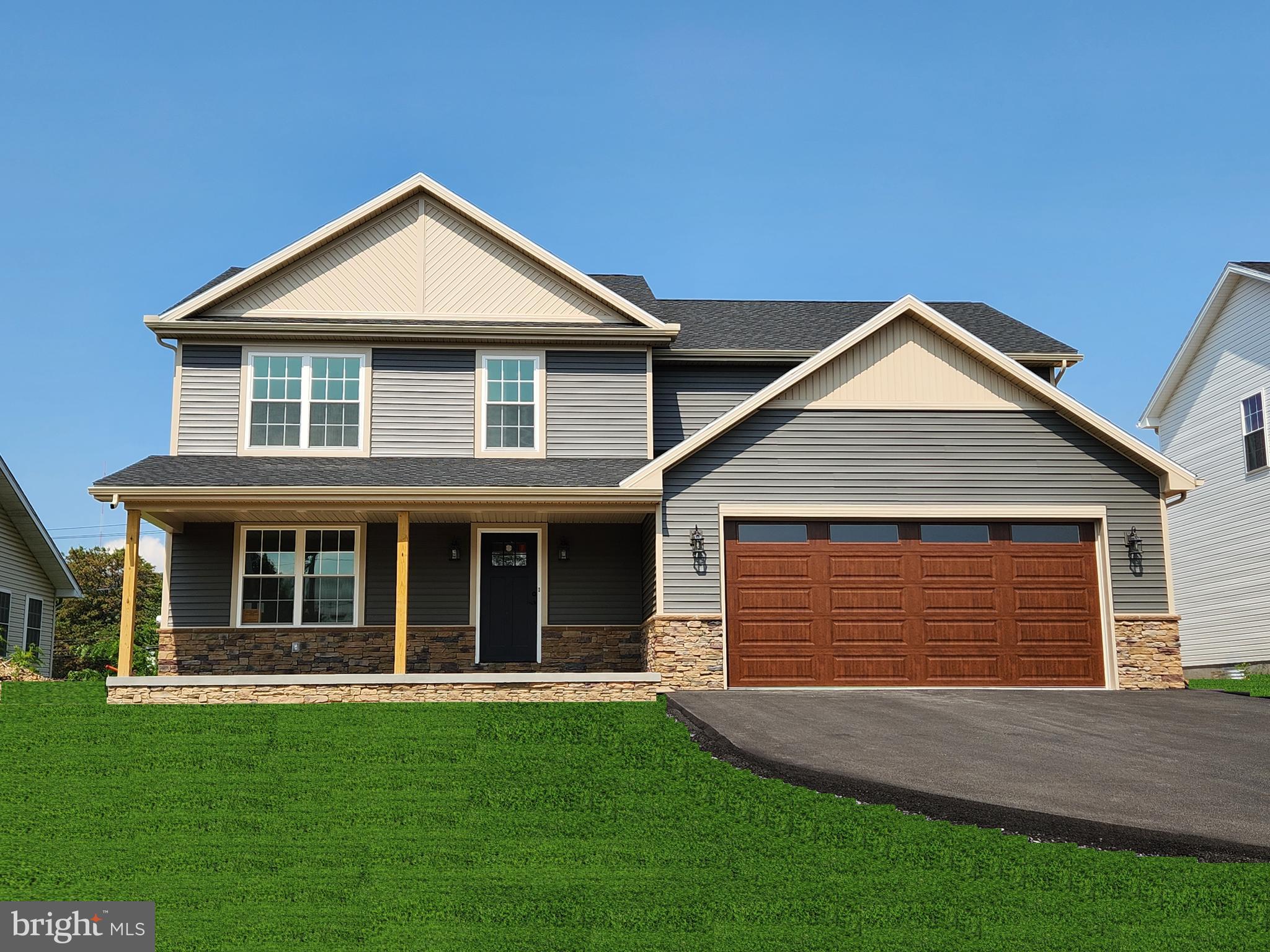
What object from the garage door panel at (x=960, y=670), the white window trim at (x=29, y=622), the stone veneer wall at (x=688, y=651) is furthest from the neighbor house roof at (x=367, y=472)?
the white window trim at (x=29, y=622)

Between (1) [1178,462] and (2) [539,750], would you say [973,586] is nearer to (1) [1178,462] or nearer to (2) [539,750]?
(2) [539,750]

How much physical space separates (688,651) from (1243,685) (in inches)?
346

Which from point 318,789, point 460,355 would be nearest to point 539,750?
point 318,789

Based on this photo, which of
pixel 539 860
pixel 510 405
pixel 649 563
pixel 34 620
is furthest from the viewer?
pixel 34 620

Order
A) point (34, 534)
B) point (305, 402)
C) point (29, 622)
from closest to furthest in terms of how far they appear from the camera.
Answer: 1. point (305, 402)
2. point (34, 534)
3. point (29, 622)

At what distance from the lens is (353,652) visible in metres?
16.7

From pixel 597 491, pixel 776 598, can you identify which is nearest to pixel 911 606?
pixel 776 598

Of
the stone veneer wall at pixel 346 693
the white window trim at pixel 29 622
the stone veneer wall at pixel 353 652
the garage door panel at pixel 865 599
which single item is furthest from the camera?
the white window trim at pixel 29 622

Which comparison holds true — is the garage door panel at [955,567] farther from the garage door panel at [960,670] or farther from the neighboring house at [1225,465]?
the neighboring house at [1225,465]

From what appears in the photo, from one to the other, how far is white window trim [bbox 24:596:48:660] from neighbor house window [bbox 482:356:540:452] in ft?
37.0

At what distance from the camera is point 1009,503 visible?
Answer: 16.0 meters

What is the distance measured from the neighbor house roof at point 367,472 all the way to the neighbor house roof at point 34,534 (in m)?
6.80

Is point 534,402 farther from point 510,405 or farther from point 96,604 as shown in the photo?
point 96,604

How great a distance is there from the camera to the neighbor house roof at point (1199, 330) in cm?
2177
